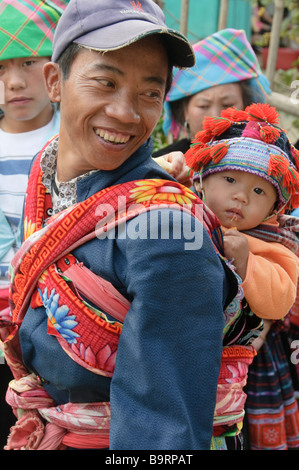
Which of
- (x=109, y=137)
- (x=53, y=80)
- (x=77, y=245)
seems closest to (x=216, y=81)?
(x=53, y=80)

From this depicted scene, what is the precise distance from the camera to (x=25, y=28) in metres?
2.72

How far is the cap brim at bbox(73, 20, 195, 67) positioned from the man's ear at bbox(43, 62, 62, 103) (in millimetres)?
222

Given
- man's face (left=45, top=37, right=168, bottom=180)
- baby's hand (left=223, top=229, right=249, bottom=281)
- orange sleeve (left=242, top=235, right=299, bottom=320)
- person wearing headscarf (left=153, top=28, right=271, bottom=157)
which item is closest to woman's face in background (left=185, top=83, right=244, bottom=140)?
person wearing headscarf (left=153, top=28, right=271, bottom=157)

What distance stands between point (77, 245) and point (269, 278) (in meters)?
0.76

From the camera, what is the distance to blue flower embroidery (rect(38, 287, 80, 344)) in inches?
58.9

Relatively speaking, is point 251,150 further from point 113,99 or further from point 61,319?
point 61,319

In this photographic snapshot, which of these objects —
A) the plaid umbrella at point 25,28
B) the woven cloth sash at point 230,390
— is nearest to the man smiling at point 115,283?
the woven cloth sash at point 230,390

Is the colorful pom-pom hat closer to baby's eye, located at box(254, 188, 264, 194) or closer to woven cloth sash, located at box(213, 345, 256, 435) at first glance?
baby's eye, located at box(254, 188, 264, 194)

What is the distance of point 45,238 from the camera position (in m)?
1.59

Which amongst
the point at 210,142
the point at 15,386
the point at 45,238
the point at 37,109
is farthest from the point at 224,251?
the point at 37,109

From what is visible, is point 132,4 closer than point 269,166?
Yes

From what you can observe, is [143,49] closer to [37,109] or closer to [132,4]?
[132,4]

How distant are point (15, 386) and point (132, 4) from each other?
123cm

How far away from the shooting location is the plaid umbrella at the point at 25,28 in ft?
8.79
